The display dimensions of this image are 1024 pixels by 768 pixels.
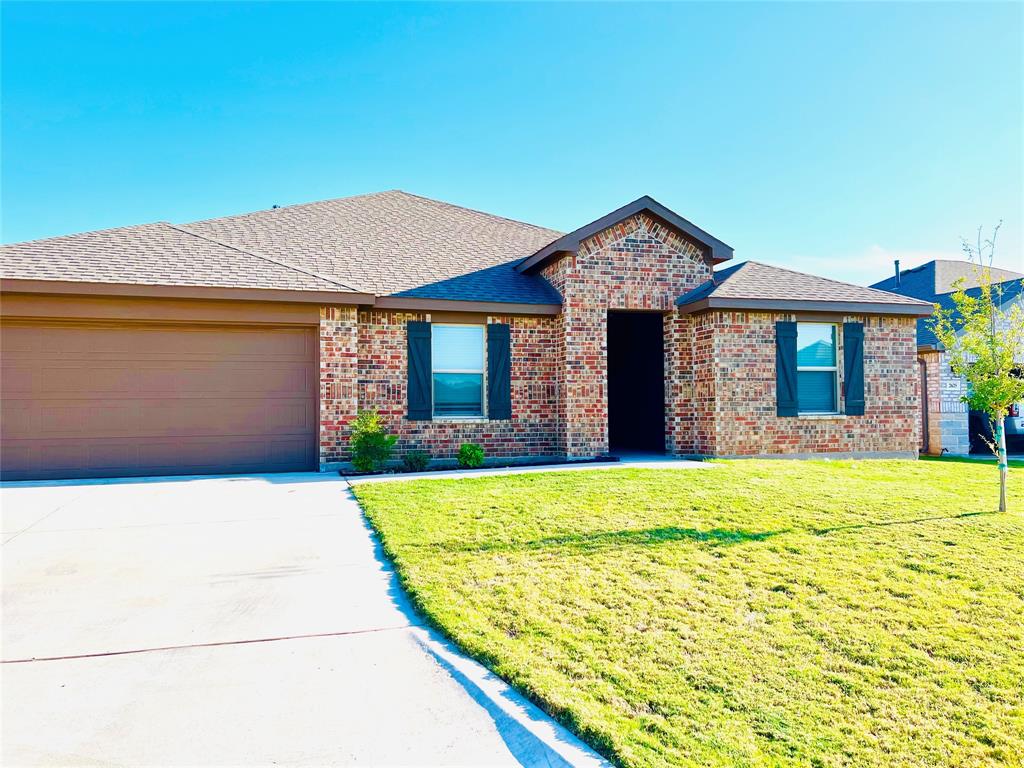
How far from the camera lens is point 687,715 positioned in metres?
2.99

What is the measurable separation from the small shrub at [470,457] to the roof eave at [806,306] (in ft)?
16.1

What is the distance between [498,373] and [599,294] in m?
2.43

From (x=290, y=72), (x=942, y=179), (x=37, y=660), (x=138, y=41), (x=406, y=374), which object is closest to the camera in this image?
(x=37, y=660)

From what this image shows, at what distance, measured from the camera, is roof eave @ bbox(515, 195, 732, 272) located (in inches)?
464

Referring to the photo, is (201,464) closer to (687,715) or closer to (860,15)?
(687,715)

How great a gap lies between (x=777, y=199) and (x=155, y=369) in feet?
57.9

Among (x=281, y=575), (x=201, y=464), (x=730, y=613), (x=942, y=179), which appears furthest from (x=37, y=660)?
(x=942, y=179)

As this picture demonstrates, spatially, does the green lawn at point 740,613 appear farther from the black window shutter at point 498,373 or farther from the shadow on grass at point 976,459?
the shadow on grass at point 976,459

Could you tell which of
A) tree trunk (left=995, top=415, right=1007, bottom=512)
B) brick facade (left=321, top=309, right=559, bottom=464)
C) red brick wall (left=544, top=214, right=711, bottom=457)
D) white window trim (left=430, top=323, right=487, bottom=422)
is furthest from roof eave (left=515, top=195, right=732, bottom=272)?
tree trunk (left=995, top=415, right=1007, bottom=512)

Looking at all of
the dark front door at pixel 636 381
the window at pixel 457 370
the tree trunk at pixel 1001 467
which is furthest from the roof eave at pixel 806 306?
the tree trunk at pixel 1001 467

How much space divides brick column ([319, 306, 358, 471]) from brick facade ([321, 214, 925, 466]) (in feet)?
1.40

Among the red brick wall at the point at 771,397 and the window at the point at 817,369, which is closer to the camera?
the red brick wall at the point at 771,397

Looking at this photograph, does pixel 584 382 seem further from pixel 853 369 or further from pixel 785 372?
pixel 853 369

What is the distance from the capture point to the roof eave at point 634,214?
1177 cm
